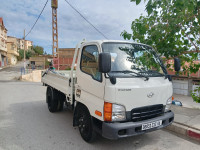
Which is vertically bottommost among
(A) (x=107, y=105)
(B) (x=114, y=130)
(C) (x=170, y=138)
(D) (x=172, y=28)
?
(C) (x=170, y=138)

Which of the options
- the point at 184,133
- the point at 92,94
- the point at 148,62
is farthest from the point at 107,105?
the point at 184,133

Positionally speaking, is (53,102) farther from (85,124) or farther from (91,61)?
(91,61)

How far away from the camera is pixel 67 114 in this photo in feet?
16.6

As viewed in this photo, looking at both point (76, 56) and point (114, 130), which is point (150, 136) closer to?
point (114, 130)

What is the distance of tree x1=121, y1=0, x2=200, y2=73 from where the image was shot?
384cm

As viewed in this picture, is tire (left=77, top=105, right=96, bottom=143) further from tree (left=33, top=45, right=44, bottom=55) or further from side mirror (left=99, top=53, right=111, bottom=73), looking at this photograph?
tree (left=33, top=45, right=44, bottom=55)

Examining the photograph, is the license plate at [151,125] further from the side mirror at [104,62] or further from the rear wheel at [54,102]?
the rear wheel at [54,102]

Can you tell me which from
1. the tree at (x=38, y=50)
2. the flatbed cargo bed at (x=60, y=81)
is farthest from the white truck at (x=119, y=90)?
the tree at (x=38, y=50)

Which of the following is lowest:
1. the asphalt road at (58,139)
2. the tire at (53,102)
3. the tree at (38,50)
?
the asphalt road at (58,139)

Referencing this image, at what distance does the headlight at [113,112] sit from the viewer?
248cm

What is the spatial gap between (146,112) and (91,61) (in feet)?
4.66

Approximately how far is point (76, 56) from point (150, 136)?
2.56m

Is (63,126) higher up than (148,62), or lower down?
lower down

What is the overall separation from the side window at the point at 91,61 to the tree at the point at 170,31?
1.83m
